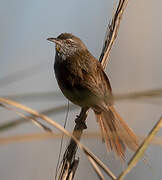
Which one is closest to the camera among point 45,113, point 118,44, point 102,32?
point 45,113

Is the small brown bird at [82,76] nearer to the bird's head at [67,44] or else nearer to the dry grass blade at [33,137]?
the bird's head at [67,44]

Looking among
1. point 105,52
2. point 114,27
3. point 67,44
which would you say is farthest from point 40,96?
point 67,44

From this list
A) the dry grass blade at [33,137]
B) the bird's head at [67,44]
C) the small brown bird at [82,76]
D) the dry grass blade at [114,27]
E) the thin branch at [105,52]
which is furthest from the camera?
the bird's head at [67,44]

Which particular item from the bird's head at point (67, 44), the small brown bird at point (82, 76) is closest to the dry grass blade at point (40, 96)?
the small brown bird at point (82, 76)

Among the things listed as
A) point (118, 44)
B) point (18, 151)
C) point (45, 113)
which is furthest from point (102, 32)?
point (45, 113)

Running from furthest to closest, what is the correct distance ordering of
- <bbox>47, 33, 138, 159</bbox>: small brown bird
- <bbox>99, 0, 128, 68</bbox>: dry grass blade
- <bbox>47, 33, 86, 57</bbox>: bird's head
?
<bbox>47, 33, 86, 57</bbox>: bird's head
<bbox>47, 33, 138, 159</bbox>: small brown bird
<bbox>99, 0, 128, 68</bbox>: dry grass blade

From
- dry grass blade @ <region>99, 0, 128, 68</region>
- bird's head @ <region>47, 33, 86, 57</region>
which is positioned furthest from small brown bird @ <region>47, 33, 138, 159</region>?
dry grass blade @ <region>99, 0, 128, 68</region>

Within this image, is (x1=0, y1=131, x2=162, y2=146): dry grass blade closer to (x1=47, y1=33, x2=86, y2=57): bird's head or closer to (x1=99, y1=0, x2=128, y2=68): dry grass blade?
(x1=99, y1=0, x2=128, y2=68): dry grass blade

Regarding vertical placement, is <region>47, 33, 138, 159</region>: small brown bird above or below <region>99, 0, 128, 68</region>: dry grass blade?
below

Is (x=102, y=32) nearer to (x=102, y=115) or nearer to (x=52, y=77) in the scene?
(x=52, y=77)
